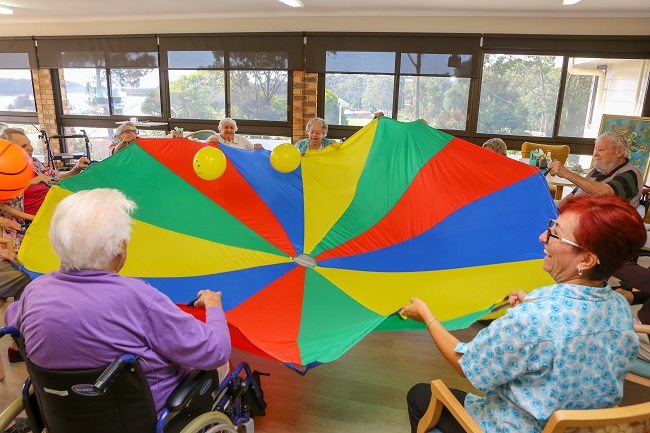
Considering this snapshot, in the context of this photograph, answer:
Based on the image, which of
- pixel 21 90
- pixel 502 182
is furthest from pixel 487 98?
pixel 21 90

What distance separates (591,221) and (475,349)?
1.51 ft

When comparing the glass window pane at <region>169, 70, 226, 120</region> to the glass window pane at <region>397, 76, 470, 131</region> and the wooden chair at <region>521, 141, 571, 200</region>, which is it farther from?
the wooden chair at <region>521, 141, 571, 200</region>

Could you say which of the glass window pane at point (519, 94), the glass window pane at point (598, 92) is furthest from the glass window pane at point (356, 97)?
the glass window pane at point (598, 92)

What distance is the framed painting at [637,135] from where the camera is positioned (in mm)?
5605

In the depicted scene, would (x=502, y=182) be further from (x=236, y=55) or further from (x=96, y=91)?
(x=96, y=91)

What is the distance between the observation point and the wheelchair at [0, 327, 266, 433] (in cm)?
115

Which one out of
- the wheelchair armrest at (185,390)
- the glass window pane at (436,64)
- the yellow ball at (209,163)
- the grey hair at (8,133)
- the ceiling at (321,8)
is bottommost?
the wheelchair armrest at (185,390)

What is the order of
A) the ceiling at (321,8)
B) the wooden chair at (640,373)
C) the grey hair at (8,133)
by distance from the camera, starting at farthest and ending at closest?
the ceiling at (321,8) < the grey hair at (8,133) < the wooden chair at (640,373)

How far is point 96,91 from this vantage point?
7398 millimetres

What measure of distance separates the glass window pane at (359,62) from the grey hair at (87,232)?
5.47m

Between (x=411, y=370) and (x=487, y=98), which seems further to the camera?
(x=487, y=98)

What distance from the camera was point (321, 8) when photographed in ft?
19.3

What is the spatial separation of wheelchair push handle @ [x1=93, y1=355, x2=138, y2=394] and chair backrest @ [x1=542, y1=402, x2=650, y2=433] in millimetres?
1079

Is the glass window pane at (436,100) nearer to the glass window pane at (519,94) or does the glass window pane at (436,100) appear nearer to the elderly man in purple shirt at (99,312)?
the glass window pane at (519,94)
